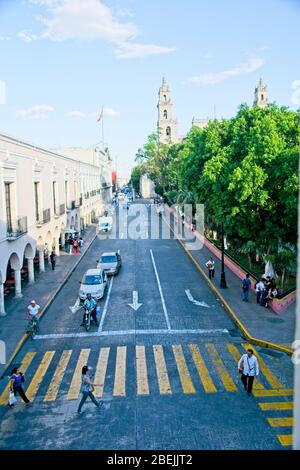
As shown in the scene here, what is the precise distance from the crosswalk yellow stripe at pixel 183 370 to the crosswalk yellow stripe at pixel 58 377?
12.8ft

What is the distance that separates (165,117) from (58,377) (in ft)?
328

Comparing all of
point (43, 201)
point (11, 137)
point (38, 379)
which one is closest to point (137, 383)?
point (38, 379)

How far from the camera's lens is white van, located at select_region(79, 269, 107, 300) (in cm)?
2289

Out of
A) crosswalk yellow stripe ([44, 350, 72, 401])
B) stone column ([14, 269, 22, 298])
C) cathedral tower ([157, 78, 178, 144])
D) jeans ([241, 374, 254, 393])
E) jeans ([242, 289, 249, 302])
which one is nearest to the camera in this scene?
jeans ([241, 374, 254, 393])

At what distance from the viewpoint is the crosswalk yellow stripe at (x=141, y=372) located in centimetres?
1342

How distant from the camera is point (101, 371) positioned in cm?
1482

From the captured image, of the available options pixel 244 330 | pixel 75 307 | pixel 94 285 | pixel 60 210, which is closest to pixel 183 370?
pixel 244 330

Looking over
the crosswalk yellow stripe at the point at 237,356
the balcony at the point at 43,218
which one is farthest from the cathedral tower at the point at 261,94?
the crosswalk yellow stripe at the point at 237,356

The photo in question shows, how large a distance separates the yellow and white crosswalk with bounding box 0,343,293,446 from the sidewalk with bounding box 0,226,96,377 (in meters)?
1.74

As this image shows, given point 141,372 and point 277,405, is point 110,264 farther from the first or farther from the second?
point 277,405

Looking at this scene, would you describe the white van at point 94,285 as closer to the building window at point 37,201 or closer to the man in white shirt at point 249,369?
the building window at point 37,201

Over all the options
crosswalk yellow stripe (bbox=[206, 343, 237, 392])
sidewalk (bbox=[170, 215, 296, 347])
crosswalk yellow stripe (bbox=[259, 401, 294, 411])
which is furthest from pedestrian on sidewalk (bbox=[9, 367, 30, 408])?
sidewalk (bbox=[170, 215, 296, 347])

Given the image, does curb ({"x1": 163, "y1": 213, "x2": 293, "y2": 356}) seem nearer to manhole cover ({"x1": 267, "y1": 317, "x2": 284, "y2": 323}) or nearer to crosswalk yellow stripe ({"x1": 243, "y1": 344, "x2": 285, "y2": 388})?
crosswalk yellow stripe ({"x1": 243, "y1": 344, "x2": 285, "y2": 388})

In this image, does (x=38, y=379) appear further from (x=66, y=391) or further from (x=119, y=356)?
(x=119, y=356)
